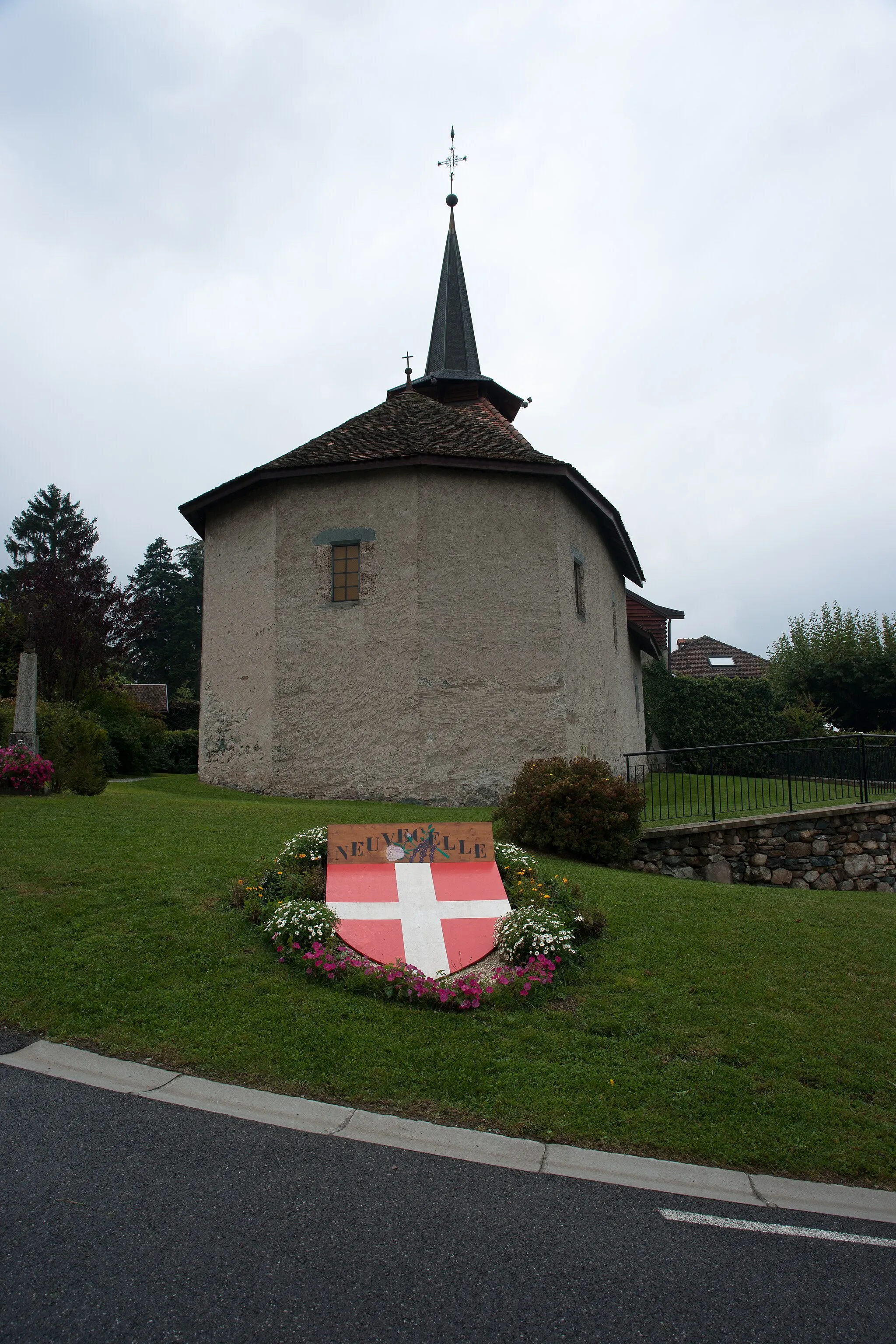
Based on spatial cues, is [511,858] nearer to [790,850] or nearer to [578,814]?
[578,814]

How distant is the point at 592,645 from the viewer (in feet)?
56.5

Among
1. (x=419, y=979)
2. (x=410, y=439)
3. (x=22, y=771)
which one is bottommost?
(x=419, y=979)

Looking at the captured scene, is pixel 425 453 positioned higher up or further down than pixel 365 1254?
higher up

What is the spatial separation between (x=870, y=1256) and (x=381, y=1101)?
215 centimetres

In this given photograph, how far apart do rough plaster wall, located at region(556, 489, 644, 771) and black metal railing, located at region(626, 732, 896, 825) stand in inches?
95.4

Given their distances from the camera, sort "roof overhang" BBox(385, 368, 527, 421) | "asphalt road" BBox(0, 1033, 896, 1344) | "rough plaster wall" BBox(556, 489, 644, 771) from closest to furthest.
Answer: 1. "asphalt road" BBox(0, 1033, 896, 1344)
2. "rough plaster wall" BBox(556, 489, 644, 771)
3. "roof overhang" BBox(385, 368, 527, 421)

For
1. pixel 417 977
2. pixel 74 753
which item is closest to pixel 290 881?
pixel 417 977

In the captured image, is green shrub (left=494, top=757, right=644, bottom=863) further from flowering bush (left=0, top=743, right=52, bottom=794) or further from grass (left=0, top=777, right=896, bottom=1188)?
flowering bush (left=0, top=743, right=52, bottom=794)

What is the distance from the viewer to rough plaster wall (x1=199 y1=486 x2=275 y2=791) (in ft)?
51.5

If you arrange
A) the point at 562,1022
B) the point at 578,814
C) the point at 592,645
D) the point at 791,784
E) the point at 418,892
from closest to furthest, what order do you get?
the point at 562,1022, the point at 418,892, the point at 578,814, the point at 791,784, the point at 592,645

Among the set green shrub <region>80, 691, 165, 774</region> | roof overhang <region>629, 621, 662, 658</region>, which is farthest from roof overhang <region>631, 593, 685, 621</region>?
green shrub <region>80, 691, 165, 774</region>

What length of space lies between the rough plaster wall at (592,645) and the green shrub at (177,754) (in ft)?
47.7

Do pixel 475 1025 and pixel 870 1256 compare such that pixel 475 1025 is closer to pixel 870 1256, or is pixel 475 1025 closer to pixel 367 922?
pixel 367 922

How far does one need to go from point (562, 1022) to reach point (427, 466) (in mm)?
11946
